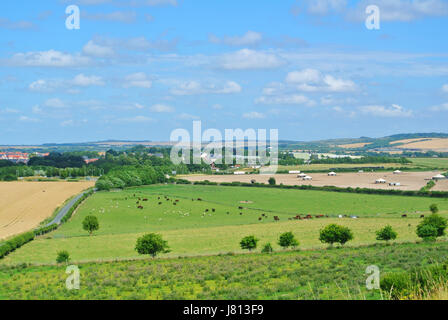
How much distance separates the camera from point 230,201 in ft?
306

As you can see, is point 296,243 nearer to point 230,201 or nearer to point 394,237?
point 394,237

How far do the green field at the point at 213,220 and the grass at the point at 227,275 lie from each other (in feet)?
21.7

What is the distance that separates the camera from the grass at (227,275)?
24.7 metres

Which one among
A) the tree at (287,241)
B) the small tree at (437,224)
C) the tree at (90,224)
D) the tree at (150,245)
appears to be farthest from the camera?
the tree at (90,224)

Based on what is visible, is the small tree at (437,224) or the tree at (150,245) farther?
the small tree at (437,224)

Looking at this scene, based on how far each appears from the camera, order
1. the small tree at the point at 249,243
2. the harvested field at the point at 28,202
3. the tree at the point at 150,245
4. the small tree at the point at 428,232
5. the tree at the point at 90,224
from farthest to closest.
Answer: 1. the harvested field at the point at 28,202
2. the tree at the point at 90,224
3. the small tree at the point at 428,232
4. the small tree at the point at 249,243
5. the tree at the point at 150,245

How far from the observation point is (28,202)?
302 feet

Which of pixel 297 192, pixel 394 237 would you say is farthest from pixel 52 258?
pixel 297 192

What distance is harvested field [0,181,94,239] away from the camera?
67.6m

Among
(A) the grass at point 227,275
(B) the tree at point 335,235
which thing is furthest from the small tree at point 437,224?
(B) the tree at point 335,235

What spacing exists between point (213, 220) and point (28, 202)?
131ft

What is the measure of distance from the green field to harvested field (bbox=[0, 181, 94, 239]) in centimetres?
538

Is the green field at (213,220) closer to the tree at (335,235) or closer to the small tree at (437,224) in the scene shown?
the tree at (335,235)

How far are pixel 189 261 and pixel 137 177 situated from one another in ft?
320
